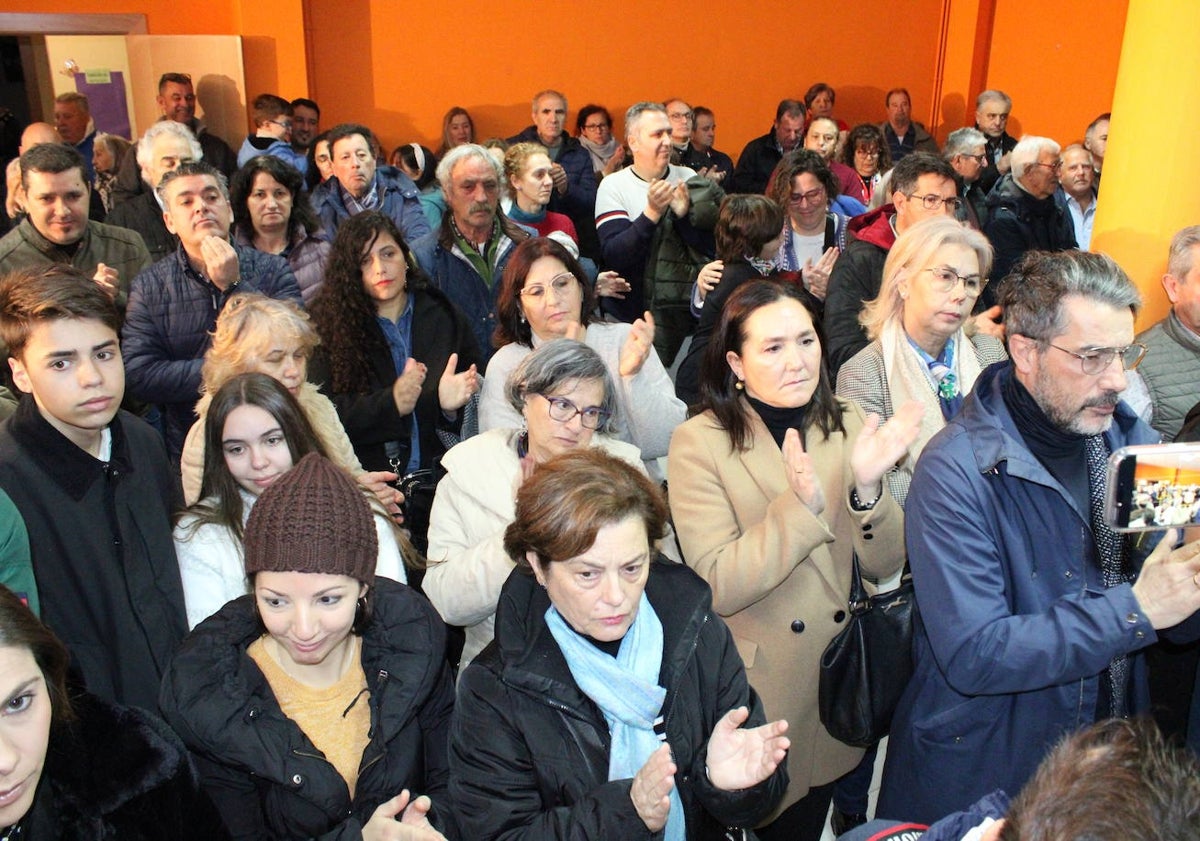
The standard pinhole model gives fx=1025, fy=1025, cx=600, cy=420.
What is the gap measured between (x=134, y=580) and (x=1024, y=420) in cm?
204

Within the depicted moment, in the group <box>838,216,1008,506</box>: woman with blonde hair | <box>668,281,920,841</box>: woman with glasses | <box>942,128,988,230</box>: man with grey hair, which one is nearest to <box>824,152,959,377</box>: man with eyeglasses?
<box>838,216,1008,506</box>: woman with blonde hair

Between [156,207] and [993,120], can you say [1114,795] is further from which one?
[993,120]

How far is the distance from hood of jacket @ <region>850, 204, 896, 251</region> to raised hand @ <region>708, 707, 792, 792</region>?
8.31 ft

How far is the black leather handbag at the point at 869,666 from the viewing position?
231 cm

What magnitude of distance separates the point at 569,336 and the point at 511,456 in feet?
2.67

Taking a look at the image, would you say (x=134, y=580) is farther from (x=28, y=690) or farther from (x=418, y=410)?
→ (x=418, y=410)

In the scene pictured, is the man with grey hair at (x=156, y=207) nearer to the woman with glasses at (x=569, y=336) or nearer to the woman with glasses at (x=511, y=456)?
the woman with glasses at (x=569, y=336)

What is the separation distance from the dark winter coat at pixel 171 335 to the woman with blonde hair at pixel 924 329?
Result: 7.29ft

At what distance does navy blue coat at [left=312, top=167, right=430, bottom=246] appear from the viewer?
5.14m

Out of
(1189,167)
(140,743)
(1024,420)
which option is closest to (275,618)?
(140,743)

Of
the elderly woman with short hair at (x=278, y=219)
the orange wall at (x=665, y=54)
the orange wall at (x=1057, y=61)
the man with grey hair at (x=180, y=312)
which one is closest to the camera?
the man with grey hair at (x=180, y=312)

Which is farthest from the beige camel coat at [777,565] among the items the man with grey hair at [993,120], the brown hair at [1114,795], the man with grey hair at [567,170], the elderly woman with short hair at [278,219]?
the man with grey hair at [993,120]

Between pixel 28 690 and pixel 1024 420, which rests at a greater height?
pixel 1024 420

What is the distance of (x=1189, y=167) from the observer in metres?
4.02
